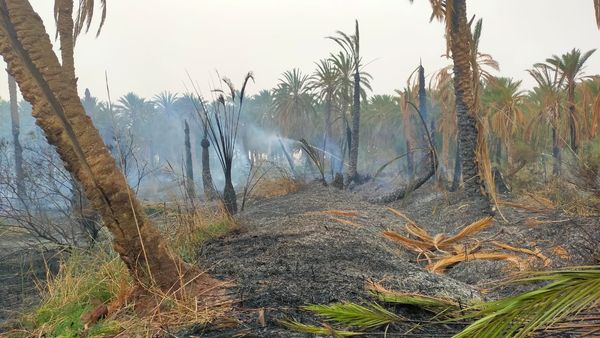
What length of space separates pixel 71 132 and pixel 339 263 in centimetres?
289

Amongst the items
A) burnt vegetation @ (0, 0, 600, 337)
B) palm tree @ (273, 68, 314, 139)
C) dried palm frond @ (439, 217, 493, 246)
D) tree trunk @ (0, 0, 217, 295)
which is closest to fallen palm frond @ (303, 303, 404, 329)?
burnt vegetation @ (0, 0, 600, 337)

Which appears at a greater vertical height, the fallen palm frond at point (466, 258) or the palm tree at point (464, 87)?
the palm tree at point (464, 87)

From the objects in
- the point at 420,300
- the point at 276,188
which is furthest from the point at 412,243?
the point at 276,188

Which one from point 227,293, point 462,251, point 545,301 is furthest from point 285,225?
point 545,301

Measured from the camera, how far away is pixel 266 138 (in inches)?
2537

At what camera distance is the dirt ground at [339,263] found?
4.45 metres

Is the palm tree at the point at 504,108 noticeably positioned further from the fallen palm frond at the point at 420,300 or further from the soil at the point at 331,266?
the fallen palm frond at the point at 420,300

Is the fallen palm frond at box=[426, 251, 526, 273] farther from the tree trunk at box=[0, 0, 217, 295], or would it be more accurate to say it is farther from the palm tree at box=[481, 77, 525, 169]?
the palm tree at box=[481, 77, 525, 169]

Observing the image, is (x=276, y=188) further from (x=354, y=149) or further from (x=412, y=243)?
(x=412, y=243)

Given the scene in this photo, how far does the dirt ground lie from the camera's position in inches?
175

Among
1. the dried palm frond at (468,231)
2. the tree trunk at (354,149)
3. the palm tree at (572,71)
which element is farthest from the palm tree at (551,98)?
the dried palm frond at (468,231)

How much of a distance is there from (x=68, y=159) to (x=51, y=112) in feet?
1.30

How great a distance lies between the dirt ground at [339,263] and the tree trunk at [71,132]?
865 millimetres

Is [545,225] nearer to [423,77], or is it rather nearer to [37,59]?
[37,59]
